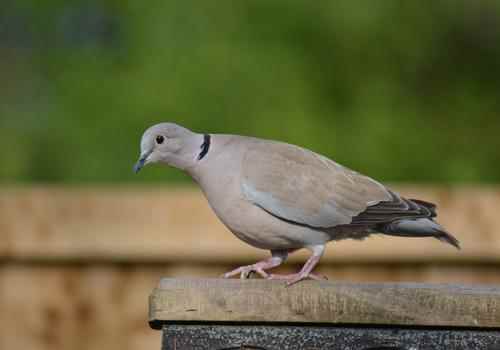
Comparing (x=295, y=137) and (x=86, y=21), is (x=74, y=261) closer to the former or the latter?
(x=295, y=137)

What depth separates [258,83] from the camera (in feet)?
21.9

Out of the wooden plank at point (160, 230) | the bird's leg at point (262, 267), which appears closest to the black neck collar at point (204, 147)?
the bird's leg at point (262, 267)

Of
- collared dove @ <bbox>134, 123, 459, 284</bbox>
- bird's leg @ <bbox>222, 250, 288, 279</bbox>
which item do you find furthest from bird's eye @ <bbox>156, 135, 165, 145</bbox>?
bird's leg @ <bbox>222, 250, 288, 279</bbox>

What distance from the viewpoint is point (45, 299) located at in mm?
5082

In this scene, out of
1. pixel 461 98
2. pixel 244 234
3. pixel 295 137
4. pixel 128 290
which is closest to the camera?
pixel 244 234

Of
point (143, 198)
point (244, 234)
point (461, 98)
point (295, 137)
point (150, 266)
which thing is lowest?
point (244, 234)

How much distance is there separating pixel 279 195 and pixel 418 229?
526 millimetres

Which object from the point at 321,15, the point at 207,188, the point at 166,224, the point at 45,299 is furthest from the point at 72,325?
the point at 321,15

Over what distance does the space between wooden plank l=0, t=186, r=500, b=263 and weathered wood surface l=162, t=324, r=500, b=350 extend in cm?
227

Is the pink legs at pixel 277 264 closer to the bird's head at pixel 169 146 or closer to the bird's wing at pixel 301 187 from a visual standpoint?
the bird's wing at pixel 301 187

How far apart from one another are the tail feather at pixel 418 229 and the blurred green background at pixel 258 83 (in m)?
2.95

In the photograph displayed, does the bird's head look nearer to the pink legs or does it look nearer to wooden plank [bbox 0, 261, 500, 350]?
the pink legs

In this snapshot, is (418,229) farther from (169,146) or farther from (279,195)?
(169,146)

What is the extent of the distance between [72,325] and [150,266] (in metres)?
0.48
